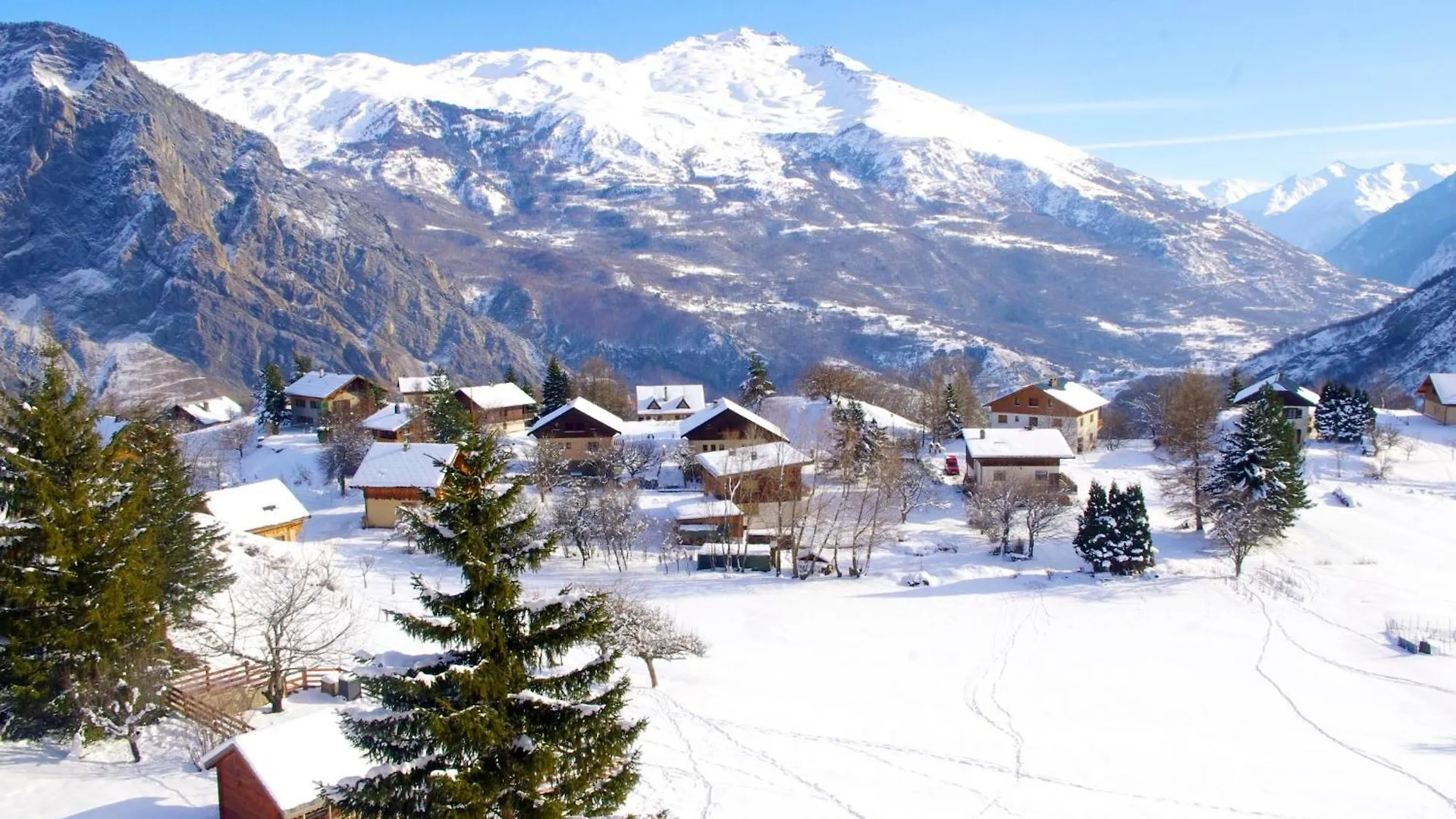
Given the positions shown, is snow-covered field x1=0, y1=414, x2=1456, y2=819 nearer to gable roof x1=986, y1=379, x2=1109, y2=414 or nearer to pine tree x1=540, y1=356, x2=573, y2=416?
gable roof x1=986, y1=379, x2=1109, y2=414

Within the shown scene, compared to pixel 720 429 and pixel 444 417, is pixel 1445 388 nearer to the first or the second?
pixel 720 429

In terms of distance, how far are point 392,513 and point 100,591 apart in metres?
30.8

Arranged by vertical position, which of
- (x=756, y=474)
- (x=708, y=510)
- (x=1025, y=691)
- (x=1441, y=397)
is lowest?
(x=1025, y=691)

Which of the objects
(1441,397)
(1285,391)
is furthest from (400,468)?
(1441,397)

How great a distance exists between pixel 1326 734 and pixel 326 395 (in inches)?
3086

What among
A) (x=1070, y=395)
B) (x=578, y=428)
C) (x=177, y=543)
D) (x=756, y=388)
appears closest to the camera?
(x=177, y=543)

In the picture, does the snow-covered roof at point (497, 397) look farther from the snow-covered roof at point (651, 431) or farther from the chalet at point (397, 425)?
the snow-covered roof at point (651, 431)

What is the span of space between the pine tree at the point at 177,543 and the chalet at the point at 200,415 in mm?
53344

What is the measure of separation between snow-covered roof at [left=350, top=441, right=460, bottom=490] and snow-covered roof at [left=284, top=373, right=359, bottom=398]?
1455 inches

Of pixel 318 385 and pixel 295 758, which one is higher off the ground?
pixel 318 385

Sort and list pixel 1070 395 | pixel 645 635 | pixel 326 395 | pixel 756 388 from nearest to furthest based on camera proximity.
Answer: pixel 645 635
pixel 1070 395
pixel 756 388
pixel 326 395

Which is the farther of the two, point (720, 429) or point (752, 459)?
point (720, 429)

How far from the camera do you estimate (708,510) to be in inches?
1848

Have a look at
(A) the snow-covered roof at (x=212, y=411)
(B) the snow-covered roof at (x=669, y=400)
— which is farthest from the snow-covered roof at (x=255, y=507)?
(A) the snow-covered roof at (x=212, y=411)
